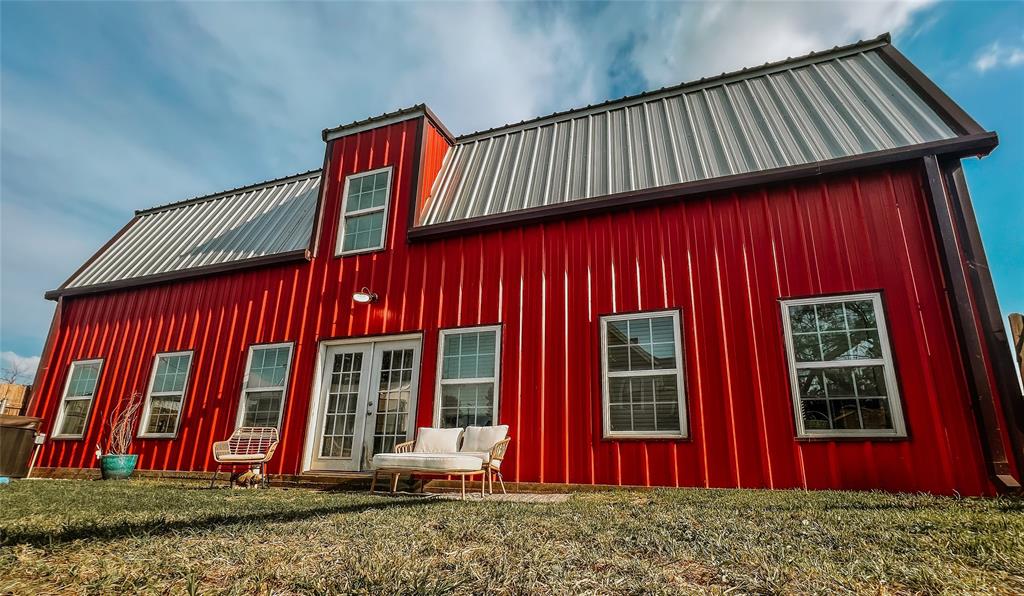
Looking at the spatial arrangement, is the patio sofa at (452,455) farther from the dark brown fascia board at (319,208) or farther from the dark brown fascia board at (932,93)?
the dark brown fascia board at (932,93)

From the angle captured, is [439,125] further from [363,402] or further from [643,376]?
[643,376]

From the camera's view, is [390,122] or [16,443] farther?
[390,122]

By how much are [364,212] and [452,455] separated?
4749mm

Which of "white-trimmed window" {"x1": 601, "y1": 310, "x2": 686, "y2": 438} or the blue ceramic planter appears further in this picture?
the blue ceramic planter

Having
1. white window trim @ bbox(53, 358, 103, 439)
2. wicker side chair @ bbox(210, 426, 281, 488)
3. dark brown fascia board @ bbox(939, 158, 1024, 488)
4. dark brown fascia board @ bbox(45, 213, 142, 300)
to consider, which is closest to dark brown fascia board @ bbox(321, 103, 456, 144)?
wicker side chair @ bbox(210, 426, 281, 488)

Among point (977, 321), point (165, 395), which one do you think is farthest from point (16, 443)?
point (977, 321)

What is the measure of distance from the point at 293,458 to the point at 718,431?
19.1 feet

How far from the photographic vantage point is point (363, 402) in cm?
726

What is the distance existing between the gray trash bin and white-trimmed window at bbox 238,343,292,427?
3338mm

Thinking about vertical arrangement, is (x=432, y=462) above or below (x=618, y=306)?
below

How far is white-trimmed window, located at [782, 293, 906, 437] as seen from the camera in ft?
16.1

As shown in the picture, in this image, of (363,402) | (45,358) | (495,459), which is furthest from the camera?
(45,358)

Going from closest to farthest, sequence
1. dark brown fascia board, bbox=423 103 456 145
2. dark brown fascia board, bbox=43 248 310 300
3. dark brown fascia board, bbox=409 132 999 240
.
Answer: dark brown fascia board, bbox=409 132 999 240
dark brown fascia board, bbox=43 248 310 300
dark brown fascia board, bbox=423 103 456 145

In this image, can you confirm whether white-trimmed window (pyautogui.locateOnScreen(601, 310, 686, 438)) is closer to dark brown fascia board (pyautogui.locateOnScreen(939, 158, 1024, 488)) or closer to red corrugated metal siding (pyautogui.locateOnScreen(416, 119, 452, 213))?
dark brown fascia board (pyautogui.locateOnScreen(939, 158, 1024, 488))
